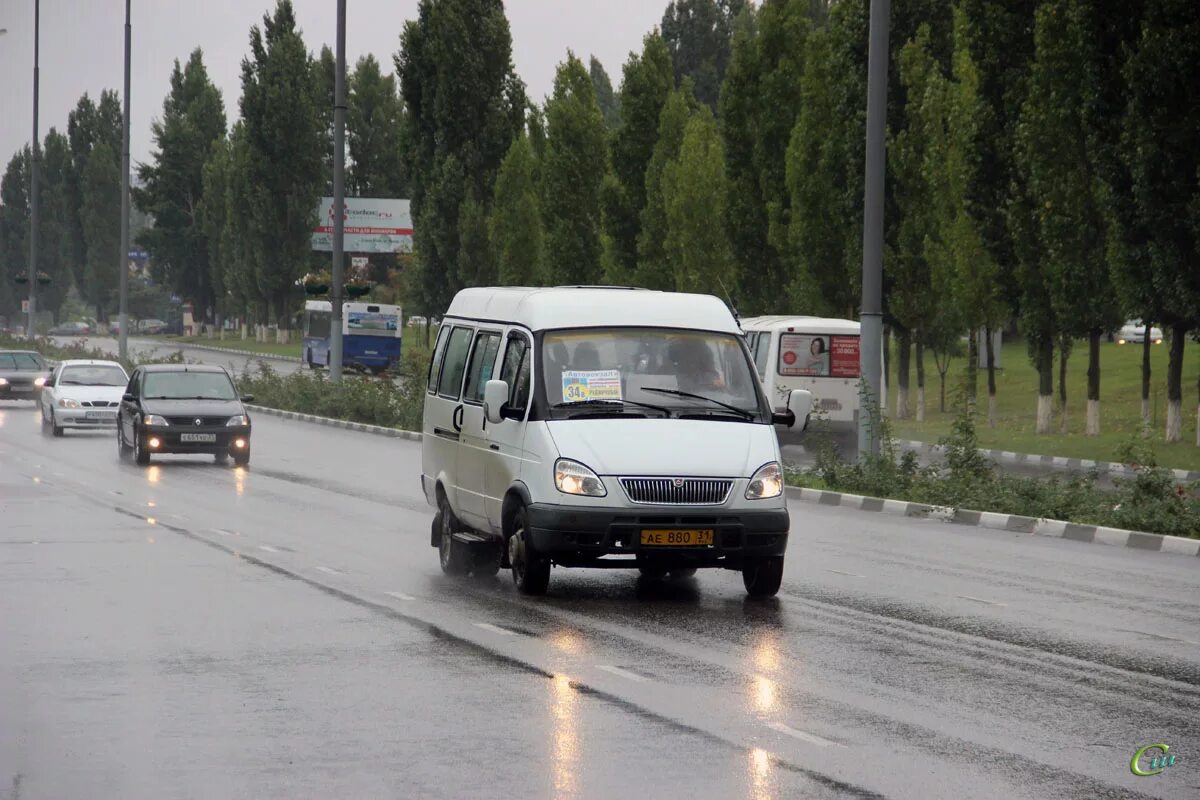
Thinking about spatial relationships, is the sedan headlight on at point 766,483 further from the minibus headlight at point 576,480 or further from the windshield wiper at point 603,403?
the minibus headlight at point 576,480

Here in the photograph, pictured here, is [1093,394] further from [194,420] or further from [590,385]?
[590,385]

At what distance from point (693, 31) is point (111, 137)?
44.8 meters

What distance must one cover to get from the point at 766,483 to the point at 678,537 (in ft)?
2.64

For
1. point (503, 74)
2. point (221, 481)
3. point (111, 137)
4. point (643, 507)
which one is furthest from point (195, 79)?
point (643, 507)

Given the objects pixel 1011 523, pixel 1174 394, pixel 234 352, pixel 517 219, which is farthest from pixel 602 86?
pixel 1011 523

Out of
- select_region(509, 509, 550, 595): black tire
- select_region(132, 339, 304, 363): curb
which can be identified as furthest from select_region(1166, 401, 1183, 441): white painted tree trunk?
select_region(132, 339, 304, 363): curb

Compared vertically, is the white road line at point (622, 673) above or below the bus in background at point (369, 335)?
below

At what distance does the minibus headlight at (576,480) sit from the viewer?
1300 cm

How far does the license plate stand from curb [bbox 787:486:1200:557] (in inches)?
291

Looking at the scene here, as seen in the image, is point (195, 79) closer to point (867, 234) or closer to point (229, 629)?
point (867, 234)

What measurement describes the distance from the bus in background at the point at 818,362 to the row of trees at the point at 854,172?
19.1 ft

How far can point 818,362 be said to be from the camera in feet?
108

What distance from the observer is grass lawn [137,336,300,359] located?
103 metres

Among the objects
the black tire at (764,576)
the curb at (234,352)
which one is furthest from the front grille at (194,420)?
the curb at (234,352)
